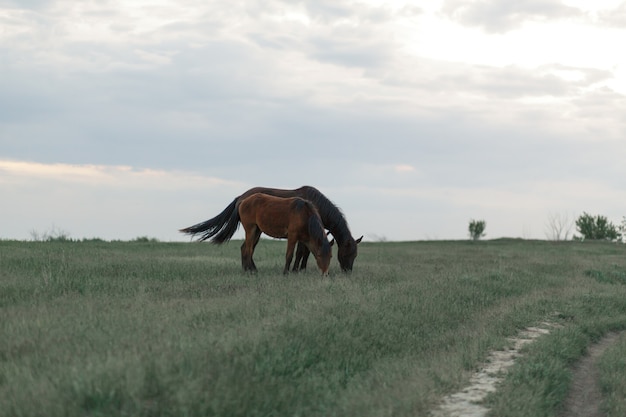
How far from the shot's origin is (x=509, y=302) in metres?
16.0

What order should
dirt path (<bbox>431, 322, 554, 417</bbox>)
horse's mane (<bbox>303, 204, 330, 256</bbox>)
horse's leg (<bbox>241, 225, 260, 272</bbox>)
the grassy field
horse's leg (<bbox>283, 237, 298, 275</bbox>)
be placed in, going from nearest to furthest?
the grassy field, dirt path (<bbox>431, 322, 554, 417</bbox>), horse's mane (<bbox>303, 204, 330, 256</bbox>), horse's leg (<bbox>283, 237, 298, 275</bbox>), horse's leg (<bbox>241, 225, 260, 272</bbox>)

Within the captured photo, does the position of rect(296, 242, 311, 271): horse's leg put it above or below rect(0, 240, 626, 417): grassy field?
above

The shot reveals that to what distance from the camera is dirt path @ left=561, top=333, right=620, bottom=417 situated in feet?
28.3

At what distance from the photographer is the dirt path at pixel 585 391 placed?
8617 millimetres

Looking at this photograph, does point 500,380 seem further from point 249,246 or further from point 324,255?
point 249,246

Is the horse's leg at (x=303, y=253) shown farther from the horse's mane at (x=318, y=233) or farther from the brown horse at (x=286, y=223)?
the horse's mane at (x=318, y=233)

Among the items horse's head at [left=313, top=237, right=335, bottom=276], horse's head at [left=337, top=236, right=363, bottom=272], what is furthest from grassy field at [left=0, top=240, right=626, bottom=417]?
horse's head at [left=337, top=236, right=363, bottom=272]

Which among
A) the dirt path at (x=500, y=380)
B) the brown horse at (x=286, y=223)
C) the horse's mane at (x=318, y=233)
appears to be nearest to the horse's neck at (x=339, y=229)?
the brown horse at (x=286, y=223)

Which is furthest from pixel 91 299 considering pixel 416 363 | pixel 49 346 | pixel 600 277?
pixel 600 277

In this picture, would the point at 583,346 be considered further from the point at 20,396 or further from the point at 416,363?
the point at 20,396

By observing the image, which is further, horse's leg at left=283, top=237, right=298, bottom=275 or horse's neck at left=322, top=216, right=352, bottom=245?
horse's neck at left=322, top=216, right=352, bottom=245

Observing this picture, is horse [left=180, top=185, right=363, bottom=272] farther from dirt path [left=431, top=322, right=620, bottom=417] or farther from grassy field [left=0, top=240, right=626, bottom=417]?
dirt path [left=431, top=322, right=620, bottom=417]

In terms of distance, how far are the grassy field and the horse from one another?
81 centimetres

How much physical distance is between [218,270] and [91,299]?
239 inches
